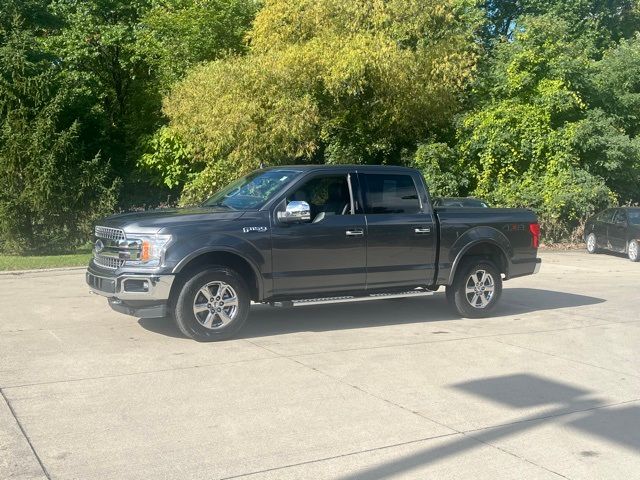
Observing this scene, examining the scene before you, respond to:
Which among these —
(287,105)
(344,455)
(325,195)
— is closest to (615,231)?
(287,105)

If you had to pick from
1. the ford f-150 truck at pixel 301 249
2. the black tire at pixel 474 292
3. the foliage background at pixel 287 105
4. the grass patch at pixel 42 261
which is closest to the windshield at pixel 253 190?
the ford f-150 truck at pixel 301 249

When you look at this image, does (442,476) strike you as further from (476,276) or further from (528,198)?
(528,198)

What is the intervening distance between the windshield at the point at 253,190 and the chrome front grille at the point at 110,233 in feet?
4.65

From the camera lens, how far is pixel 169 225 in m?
8.71

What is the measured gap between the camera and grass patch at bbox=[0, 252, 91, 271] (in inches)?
668

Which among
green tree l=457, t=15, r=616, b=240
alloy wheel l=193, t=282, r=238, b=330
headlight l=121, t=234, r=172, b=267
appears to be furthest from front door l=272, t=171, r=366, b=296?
green tree l=457, t=15, r=616, b=240

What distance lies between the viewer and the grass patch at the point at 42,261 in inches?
668

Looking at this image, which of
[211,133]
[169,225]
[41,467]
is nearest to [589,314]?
[169,225]

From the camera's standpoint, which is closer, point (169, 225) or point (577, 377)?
point (577, 377)

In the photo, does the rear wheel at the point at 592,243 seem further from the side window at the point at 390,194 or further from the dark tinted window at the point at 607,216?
the side window at the point at 390,194

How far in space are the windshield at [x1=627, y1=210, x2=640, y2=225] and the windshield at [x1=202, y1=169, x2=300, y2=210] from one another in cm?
1493

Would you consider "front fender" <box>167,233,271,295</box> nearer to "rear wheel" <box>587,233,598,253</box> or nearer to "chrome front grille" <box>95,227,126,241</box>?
"chrome front grille" <box>95,227,126,241</box>

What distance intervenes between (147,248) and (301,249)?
1.84 m

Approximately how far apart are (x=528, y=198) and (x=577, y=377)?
18.7 meters
